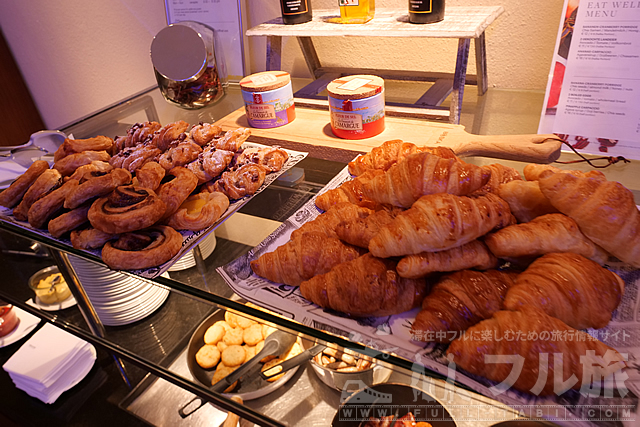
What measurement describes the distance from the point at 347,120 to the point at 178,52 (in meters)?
0.88

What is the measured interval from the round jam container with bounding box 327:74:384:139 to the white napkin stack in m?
1.30

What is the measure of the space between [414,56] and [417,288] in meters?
1.33

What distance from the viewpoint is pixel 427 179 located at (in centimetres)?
71

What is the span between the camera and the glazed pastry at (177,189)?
3.36 ft

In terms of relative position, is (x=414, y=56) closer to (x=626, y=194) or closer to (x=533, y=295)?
(x=626, y=194)

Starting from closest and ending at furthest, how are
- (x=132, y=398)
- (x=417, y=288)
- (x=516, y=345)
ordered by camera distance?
(x=516, y=345) → (x=417, y=288) → (x=132, y=398)

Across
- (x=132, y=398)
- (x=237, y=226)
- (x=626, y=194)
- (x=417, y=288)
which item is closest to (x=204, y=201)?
(x=237, y=226)

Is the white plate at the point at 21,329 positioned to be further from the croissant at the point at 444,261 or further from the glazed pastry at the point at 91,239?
the croissant at the point at 444,261

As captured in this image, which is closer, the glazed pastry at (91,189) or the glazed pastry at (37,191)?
the glazed pastry at (91,189)

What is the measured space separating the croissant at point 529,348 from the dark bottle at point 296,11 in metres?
1.42

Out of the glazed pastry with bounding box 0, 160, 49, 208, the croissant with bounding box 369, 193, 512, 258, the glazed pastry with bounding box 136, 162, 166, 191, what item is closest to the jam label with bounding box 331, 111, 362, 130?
the glazed pastry with bounding box 136, 162, 166, 191

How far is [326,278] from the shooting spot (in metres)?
0.71

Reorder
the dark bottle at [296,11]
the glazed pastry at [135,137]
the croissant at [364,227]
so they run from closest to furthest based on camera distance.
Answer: the croissant at [364,227] < the glazed pastry at [135,137] < the dark bottle at [296,11]

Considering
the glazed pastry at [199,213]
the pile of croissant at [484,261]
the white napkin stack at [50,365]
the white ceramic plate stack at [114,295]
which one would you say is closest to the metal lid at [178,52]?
the glazed pastry at [199,213]
